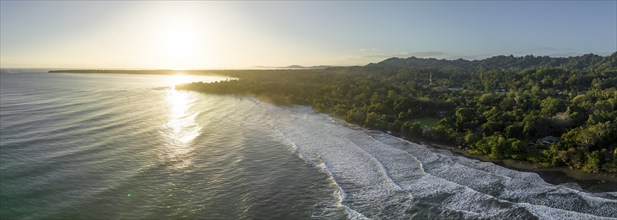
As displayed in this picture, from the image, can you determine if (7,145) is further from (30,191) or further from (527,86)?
(527,86)

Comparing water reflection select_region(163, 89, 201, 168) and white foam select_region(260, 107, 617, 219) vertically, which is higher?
water reflection select_region(163, 89, 201, 168)

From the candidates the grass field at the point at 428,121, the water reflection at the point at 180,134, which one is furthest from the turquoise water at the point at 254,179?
the grass field at the point at 428,121

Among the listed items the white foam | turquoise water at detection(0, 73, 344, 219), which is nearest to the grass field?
the white foam

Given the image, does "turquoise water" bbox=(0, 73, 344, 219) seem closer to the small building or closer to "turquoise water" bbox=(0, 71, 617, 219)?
"turquoise water" bbox=(0, 71, 617, 219)

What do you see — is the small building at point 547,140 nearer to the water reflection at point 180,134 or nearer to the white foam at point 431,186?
the white foam at point 431,186

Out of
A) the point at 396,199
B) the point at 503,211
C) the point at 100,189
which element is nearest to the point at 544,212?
the point at 503,211

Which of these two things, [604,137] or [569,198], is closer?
[569,198]

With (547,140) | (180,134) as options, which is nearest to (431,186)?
(547,140)
